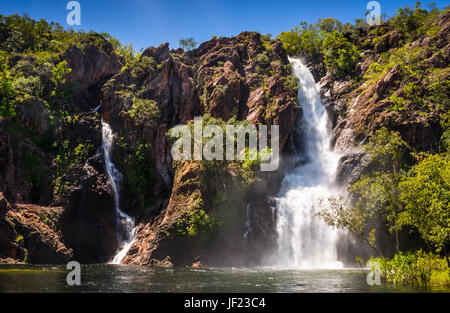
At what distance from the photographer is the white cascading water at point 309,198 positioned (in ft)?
117

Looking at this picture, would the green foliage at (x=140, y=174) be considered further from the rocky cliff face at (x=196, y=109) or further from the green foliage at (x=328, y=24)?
the green foliage at (x=328, y=24)

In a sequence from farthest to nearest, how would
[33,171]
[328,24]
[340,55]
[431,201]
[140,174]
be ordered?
[328,24] → [340,55] → [140,174] → [33,171] → [431,201]

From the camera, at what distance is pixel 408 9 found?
52.7 metres

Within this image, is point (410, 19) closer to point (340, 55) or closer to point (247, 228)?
point (340, 55)

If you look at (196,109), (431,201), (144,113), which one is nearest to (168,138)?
(144,113)

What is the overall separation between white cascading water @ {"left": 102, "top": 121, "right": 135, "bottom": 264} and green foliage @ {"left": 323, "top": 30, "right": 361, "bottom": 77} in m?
34.1

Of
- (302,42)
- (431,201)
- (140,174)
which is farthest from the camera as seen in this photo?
(302,42)

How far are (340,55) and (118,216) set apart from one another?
39406 millimetres

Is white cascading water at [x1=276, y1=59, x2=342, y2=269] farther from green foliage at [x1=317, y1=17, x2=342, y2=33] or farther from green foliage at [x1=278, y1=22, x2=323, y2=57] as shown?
green foliage at [x1=317, y1=17, x2=342, y2=33]

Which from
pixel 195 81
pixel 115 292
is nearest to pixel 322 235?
pixel 115 292

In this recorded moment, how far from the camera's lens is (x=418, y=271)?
19188mm

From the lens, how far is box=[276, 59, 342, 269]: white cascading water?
35781mm

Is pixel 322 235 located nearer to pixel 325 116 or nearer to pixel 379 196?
pixel 379 196

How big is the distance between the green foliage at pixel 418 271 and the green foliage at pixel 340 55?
124 ft
